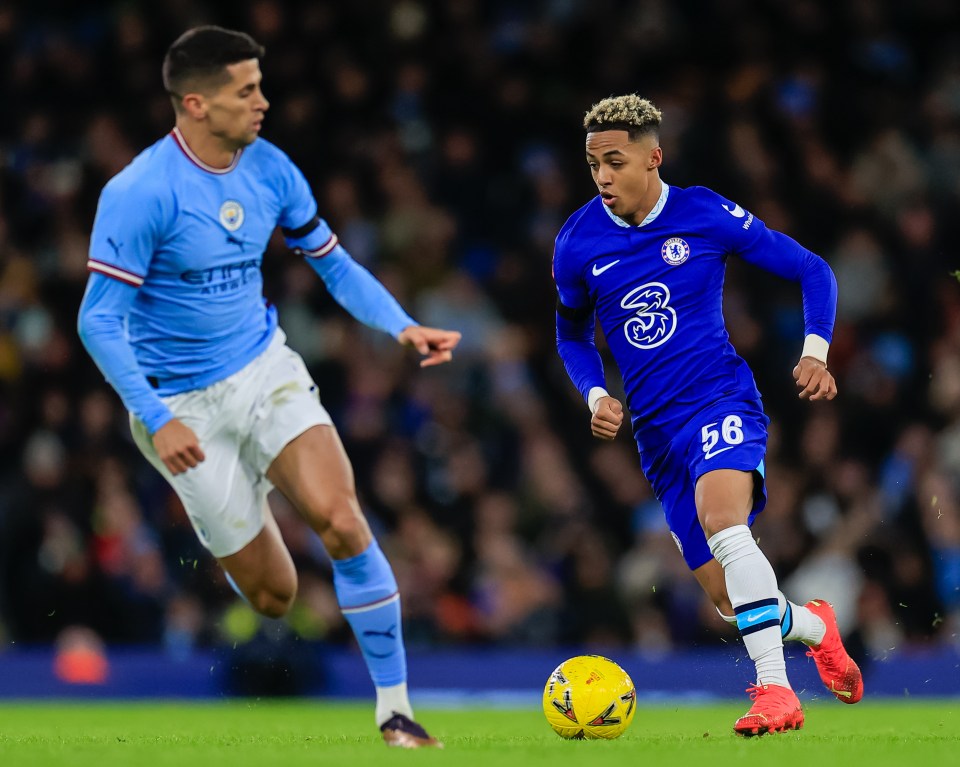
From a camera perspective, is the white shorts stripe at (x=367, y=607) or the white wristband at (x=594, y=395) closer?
the white shorts stripe at (x=367, y=607)

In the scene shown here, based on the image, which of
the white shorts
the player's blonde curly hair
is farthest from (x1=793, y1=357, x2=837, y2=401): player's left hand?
the white shorts

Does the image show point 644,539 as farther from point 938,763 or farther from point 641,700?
point 938,763

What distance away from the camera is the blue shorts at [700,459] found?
6434 mm

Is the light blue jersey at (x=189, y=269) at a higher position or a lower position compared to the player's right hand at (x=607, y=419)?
higher

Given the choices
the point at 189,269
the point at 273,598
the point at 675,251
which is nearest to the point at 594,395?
the point at 675,251

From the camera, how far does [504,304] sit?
13.6 meters

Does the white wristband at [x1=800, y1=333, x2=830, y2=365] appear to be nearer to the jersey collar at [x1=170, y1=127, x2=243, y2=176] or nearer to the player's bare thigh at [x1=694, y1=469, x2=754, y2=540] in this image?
the player's bare thigh at [x1=694, y1=469, x2=754, y2=540]

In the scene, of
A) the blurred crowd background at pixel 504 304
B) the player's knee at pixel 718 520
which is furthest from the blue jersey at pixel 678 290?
the blurred crowd background at pixel 504 304

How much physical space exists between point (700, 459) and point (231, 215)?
2116 millimetres

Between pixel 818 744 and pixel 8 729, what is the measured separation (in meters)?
4.33

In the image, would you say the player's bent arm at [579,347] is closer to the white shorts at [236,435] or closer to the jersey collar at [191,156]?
the white shorts at [236,435]

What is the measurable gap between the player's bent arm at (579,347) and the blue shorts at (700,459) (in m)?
0.41

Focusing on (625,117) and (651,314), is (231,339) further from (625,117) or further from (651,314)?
(625,117)

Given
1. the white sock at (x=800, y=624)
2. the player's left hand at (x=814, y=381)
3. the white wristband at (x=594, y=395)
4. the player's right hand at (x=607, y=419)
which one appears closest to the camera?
the player's left hand at (x=814, y=381)
